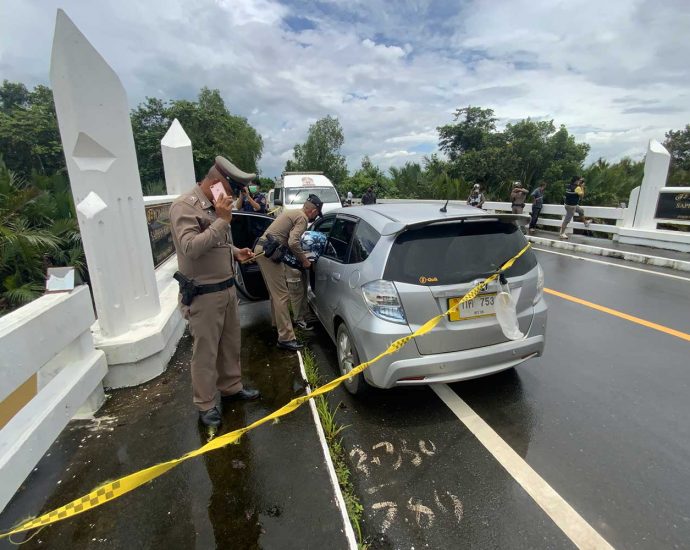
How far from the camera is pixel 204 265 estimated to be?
2650 mm

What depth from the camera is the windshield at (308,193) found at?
12180 millimetres

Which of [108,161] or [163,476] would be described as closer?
[163,476]

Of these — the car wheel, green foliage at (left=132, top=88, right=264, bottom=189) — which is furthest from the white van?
green foliage at (left=132, top=88, right=264, bottom=189)

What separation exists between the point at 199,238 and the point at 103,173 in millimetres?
1535

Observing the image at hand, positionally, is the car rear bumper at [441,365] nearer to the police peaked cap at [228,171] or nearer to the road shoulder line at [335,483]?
the road shoulder line at [335,483]

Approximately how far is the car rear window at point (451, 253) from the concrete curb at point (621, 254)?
6.52m

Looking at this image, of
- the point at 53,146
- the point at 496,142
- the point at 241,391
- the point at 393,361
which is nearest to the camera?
the point at 393,361

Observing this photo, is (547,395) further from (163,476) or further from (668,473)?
(163,476)

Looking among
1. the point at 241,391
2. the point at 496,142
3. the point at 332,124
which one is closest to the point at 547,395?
the point at 241,391

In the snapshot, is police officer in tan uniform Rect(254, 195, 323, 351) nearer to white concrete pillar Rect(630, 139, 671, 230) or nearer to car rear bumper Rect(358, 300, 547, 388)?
car rear bumper Rect(358, 300, 547, 388)

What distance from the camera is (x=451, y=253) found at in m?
2.79

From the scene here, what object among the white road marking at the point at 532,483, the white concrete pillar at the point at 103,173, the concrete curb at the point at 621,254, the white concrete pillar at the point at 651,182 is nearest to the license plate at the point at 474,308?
the white road marking at the point at 532,483

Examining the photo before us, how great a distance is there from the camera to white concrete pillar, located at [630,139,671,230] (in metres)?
9.30

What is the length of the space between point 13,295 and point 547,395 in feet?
20.9
